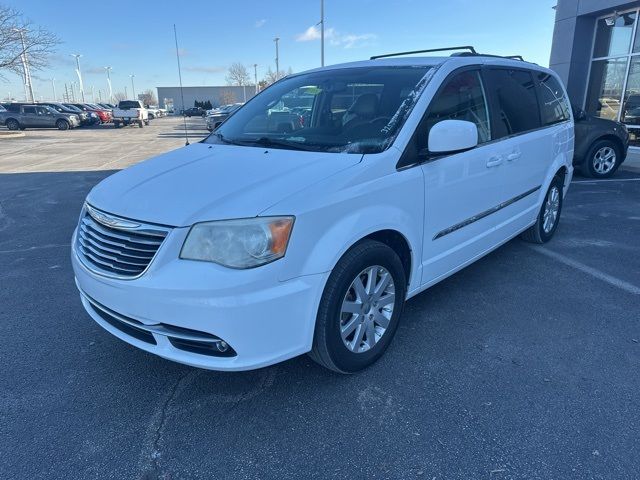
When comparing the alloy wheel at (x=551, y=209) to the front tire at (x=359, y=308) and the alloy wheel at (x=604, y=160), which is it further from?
the alloy wheel at (x=604, y=160)

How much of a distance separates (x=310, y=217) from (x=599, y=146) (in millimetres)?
9241

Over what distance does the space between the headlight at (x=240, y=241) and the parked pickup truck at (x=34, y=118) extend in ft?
118

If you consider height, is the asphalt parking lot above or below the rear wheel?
below

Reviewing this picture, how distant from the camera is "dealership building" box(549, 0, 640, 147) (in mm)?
11820

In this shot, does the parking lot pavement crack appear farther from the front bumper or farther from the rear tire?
the rear tire

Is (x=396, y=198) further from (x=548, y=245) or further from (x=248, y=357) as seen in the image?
(x=548, y=245)

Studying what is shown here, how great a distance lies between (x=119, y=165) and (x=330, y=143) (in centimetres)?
1155

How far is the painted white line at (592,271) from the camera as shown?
160 inches

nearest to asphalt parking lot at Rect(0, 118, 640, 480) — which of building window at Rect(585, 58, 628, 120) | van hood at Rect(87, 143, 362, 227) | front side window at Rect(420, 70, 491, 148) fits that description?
van hood at Rect(87, 143, 362, 227)

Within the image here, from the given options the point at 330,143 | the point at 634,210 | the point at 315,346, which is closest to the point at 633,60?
the point at 634,210

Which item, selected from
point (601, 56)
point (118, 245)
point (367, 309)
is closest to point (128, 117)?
point (601, 56)

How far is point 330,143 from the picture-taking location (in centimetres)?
297

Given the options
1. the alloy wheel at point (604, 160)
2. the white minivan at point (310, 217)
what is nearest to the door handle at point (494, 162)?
the white minivan at point (310, 217)

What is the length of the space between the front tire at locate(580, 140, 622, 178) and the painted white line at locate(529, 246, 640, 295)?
5.51 m
